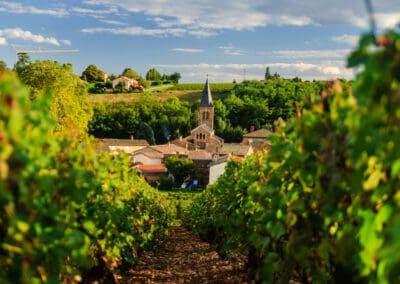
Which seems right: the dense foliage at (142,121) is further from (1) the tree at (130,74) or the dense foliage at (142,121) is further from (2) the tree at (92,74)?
(1) the tree at (130,74)

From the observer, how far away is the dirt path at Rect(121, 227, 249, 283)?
11.2 metres

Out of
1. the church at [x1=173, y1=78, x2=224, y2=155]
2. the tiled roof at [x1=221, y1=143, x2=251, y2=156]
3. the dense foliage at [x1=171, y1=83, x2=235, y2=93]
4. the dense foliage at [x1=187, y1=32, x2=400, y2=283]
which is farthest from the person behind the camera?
the dense foliage at [x1=171, y1=83, x2=235, y2=93]

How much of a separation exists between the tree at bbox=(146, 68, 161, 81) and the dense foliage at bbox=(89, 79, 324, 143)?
2052 inches

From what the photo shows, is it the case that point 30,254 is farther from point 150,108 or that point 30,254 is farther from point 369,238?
point 150,108

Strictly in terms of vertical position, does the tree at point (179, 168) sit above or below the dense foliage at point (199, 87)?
below

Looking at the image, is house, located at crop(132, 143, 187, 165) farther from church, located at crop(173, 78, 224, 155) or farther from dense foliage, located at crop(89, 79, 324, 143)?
dense foliage, located at crop(89, 79, 324, 143)

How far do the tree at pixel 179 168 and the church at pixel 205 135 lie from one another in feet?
41.1

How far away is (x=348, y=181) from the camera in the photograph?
397cm

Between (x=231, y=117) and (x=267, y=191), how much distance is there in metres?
120

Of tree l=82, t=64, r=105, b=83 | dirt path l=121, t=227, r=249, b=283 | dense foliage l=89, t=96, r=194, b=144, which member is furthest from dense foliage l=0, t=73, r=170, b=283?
tree l=82, t=64, r=105, b=83

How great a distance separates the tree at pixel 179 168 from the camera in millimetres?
69812

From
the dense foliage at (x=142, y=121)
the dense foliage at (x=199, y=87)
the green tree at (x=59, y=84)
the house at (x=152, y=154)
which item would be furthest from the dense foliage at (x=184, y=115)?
the green tree at (x=59, y=84)

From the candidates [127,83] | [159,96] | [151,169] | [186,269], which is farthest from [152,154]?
[127,83]

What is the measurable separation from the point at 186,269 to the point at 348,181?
1021 cm
